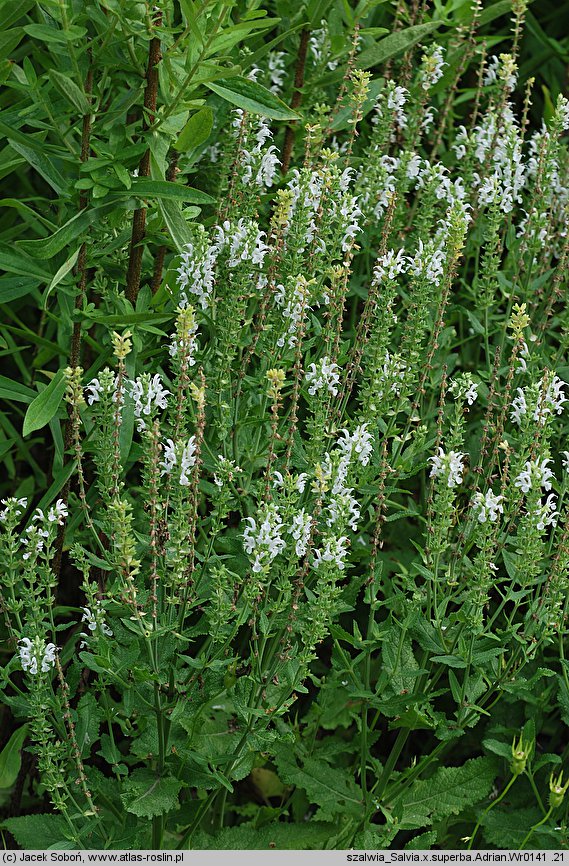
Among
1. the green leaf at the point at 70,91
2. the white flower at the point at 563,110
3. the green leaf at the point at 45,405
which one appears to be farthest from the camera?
the white flower at the point at 563,110

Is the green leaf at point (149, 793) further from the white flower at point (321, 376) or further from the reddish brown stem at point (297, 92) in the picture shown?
the reddish brown stem at point (297, 92)

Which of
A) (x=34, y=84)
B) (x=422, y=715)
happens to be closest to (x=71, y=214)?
(x=34, y=84)

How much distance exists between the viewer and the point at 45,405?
218cm

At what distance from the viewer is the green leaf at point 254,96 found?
7.20 feet

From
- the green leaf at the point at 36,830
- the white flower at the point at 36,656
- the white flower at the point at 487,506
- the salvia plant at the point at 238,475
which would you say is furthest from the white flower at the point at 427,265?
the green leaf at the point at 36,830

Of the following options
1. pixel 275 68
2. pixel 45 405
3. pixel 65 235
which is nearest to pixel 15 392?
pixel 45 405

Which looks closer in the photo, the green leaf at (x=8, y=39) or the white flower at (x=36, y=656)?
the white flower at (x=36, y=656)

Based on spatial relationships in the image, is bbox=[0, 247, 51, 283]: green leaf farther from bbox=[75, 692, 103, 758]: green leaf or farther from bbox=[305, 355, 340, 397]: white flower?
bbox=[75, 692, 103, 758]: green leaf

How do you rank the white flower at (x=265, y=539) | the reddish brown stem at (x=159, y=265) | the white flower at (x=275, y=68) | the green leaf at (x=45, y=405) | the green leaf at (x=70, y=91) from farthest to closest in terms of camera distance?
the white flower at (x=275, y=68) → the reddish brown stem at (x=159, y=265) → the green leaf at (x=45, y=405) → the green leaf at (x=70, y=91) → the white flower at (x=265, y=539)

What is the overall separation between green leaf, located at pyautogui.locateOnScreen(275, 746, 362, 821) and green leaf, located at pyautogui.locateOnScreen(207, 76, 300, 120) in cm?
155

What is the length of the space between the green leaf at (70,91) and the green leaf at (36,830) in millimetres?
1613

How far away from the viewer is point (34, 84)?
2186mm

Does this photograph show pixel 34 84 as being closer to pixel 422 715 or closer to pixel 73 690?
pixel 73 690

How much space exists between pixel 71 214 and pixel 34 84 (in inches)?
12.5
